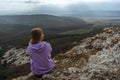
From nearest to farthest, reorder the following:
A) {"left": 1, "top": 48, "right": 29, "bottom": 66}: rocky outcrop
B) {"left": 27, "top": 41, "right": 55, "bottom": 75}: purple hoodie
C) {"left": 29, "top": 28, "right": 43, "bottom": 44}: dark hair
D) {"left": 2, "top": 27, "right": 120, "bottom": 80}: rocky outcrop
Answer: {"left": 29, "top": 28, "right": 43, "bottom": 44}: dark hair < {"left": 2, "top": 27, "right": 120, "bottom": 80}: rocky outcrop < {"left": 27, "top": 41, "right": 55, "bottom": 75}: purple hoodie < {"left": 1, "top": 48, "right": 29, "bottom": 66}: rocky outcrop

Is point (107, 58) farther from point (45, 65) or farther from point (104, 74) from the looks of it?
point (45, 65)

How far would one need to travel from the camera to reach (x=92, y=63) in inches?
603

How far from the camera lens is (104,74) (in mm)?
13664

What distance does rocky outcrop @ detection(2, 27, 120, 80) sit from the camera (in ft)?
45.5

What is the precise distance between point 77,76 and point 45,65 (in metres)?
1.62

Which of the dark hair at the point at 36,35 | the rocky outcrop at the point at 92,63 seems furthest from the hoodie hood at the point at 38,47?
the rocky outcrop at the point at 92,63

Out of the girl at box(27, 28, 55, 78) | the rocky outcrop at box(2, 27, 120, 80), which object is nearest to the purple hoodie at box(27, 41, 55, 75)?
the girl at box(27, 28, 55, 78)

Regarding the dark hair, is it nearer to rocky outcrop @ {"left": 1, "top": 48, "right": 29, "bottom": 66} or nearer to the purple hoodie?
the purple hoodie

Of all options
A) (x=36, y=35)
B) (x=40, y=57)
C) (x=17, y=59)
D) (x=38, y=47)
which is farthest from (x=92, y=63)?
(x=17, y=59)

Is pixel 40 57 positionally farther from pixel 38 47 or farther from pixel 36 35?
pixel 36 35

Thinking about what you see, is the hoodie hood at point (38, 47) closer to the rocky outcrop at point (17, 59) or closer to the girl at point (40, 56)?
the girl at point (40, 56)

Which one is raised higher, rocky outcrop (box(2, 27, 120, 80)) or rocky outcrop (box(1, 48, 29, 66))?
rocky outcrop (box(2, 27, 120, 80))

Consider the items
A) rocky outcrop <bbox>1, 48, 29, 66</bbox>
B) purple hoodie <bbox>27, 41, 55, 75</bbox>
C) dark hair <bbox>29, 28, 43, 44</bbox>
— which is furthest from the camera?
rocky outcrop <bbox>1, 48, 29, 66</bbox>

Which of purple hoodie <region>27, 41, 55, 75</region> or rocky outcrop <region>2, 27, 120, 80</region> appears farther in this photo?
purple hoodie <region>27, 41, 55, 75</region>
